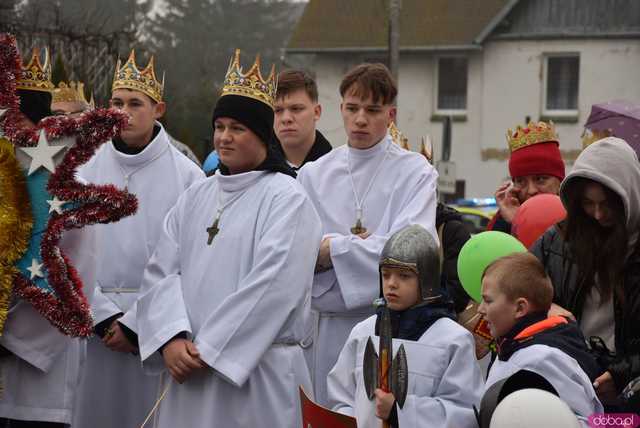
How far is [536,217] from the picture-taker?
591 centimetres

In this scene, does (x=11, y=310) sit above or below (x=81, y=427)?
above

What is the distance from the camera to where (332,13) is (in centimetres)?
3772

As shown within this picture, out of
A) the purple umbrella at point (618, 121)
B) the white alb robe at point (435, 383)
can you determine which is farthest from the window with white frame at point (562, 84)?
the white alb robe at point (435, 383)

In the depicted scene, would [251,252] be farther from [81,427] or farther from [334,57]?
[334,57]

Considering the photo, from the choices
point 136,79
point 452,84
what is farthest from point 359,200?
point 452,84

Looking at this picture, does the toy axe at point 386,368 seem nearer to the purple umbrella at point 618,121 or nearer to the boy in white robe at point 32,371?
the boy in white robe at point 32,371

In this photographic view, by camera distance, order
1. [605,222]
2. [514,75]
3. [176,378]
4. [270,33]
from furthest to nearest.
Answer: [270,33]
[514,75]
[176,378]
[605,222]

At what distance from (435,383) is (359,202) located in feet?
6.05

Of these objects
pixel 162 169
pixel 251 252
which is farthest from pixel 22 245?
pixel 162 169

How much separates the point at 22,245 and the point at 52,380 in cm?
69

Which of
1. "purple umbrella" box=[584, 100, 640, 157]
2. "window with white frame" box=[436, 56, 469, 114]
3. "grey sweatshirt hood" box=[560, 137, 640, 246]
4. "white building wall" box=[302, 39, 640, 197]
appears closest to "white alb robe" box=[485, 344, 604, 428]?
"grey sweatshirt hood" box=[560, 137, 640, 246]

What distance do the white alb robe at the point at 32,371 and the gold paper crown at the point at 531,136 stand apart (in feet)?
10.2

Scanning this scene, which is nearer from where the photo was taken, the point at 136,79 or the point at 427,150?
the point at 136,79

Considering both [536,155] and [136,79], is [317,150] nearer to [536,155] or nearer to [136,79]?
[136,79]
